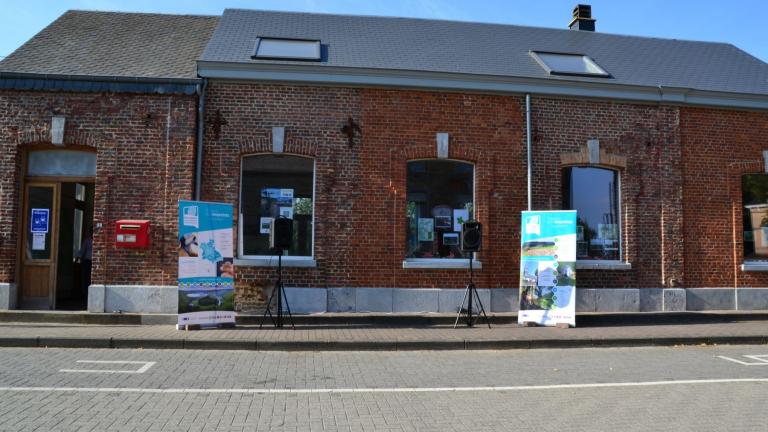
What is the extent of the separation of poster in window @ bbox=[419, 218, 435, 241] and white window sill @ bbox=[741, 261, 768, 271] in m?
7.33

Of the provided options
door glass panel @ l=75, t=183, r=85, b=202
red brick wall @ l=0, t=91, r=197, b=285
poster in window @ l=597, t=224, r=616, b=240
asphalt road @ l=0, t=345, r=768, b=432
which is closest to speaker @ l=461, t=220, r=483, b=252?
asphalt road @ l=0, t=345, r=768, b=432

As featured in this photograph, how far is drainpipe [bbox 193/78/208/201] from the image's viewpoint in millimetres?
11828

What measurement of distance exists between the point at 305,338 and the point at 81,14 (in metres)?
11.7

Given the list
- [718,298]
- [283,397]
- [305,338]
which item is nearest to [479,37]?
[718,298]

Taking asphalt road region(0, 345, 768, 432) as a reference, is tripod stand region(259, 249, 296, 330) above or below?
above

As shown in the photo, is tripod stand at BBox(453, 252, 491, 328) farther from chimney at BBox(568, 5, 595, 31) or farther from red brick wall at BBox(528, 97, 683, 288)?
chimney at BBox(568, 5, 595, 31)

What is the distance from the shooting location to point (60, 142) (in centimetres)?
1171

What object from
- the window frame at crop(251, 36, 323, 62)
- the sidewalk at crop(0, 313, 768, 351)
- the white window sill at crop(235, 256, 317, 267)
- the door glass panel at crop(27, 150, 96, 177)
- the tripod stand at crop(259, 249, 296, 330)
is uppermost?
the window frame at crop(251, 36, 323, 62)

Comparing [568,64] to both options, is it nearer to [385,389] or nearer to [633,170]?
[633,170]

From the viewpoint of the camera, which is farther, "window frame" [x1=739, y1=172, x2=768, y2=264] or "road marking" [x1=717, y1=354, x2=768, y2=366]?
"window frame" [x1=739, y1=172, x2=768, y2=264]

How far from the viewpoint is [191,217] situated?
10.5 metres

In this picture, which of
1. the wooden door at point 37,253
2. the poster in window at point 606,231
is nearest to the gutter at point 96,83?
the wooden door at point 37,253

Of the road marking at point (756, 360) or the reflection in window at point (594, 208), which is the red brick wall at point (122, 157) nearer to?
the reflection in window at point (594, 208)

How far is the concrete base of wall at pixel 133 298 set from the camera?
37.6 feet
